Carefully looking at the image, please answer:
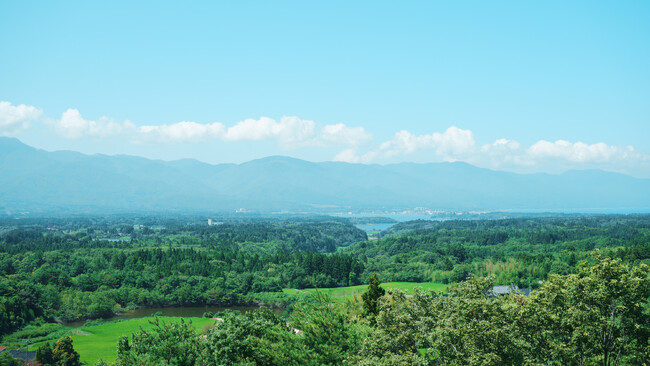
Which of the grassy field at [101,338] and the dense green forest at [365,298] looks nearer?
the dense green forest at [365,298]

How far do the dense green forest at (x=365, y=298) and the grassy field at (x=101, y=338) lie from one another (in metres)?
5.16

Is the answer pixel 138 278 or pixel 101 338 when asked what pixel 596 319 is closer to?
pixel 101 338

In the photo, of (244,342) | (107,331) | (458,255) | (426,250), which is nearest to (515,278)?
(458,255)

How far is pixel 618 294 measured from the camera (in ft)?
42.7

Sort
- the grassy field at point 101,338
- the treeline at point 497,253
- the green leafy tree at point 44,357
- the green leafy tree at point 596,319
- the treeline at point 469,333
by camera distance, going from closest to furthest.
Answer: the green leafy tree at point 596,319
the treeline at point 469,333
the green leafy tree at point 44,357
the grassy field at point 101,338
the treeline at point 497,253

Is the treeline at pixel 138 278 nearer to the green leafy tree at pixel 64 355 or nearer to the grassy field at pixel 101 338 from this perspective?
the grassy field at pixel 101 338

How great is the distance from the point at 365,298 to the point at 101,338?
77.0 feet

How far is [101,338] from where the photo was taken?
3841 cm

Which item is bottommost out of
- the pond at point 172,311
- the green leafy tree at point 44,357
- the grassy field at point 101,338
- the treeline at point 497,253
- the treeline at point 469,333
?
the pond at point 172,311

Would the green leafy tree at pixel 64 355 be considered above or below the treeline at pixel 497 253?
below

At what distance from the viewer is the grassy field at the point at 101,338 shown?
3288 centimetres

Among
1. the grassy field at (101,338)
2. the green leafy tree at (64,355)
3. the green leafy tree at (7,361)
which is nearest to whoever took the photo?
the green leafy tree at (7,361)

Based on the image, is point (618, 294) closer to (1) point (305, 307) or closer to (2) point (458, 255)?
(1) point (305, 307)

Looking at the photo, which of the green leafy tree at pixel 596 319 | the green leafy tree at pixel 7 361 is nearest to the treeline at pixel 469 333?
the green leafy tree at pixel 596 319
